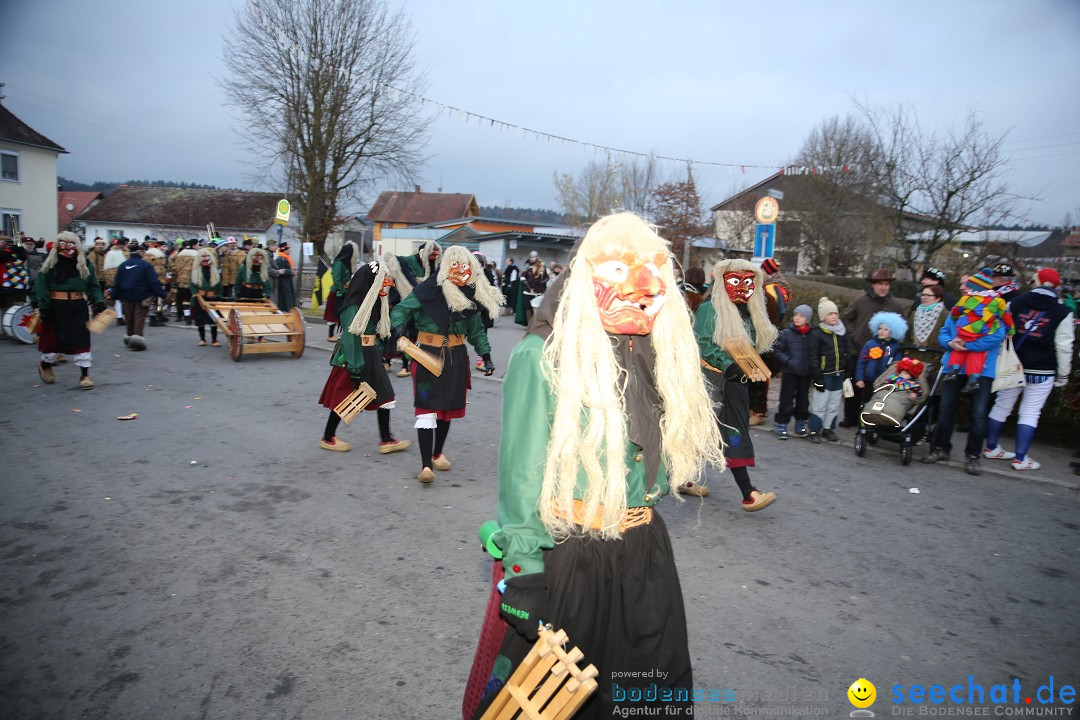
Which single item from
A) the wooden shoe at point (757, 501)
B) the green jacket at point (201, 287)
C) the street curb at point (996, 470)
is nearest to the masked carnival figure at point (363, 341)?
the wooden shoe at point (757, 501)

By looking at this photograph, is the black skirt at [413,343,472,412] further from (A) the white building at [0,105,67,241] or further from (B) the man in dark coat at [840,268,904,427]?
(A) the white building at [0,105,67,241]

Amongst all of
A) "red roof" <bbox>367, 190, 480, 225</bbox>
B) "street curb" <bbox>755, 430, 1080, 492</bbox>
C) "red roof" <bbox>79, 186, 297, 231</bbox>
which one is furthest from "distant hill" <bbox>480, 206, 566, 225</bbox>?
"street curb" <bbox>755, 430, 1080, 492</bbox>

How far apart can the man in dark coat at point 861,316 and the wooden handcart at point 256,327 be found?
9302mm

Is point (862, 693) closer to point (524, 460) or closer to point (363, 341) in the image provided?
point (524, 460)

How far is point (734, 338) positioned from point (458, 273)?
2.44 metres

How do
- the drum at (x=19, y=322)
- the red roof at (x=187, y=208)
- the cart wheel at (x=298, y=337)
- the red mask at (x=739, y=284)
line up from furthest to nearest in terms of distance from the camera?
the red roof at (x=187, y=208), the drum at (x=19, y=322), the cart wheel at (x=298, y=337), the red mask at (x=739, y=284)

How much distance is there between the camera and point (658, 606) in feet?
7.21

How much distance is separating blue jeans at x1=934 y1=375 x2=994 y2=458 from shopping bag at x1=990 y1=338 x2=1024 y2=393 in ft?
0.28

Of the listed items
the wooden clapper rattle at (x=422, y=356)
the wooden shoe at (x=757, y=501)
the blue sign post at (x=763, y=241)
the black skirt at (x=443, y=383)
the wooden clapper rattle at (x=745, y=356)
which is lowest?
the wooden shoe at (x=757, y=501)

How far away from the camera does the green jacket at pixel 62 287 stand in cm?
880

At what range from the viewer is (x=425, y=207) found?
66.9 m

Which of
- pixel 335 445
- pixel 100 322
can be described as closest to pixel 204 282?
pixel 100 322

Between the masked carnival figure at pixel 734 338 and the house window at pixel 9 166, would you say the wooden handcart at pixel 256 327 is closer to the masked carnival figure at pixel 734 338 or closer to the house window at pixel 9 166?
the masked carnival figure at pixel 734 338

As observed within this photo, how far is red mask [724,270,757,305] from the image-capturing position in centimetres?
564
